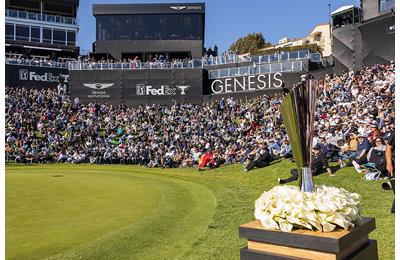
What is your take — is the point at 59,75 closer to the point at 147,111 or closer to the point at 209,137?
the point at 147,111

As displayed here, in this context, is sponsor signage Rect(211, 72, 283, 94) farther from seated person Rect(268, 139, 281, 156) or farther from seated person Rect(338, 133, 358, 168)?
seated person Rect(338, 133, 358, 168)

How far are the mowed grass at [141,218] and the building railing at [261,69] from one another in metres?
25.3

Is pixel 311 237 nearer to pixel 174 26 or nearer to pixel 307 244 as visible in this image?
pixel 307 244

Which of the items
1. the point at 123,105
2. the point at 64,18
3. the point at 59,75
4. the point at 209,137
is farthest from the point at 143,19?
the point at 209,137

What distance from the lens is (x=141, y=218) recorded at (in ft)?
31.3

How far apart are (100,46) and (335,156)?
50942mm

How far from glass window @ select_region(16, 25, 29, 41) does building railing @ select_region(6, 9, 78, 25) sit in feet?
5.27

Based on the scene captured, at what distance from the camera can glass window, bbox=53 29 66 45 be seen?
64.1 m

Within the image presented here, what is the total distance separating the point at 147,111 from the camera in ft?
132

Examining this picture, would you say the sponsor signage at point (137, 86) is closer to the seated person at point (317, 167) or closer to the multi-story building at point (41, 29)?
the multi-story building at point (41, 29)

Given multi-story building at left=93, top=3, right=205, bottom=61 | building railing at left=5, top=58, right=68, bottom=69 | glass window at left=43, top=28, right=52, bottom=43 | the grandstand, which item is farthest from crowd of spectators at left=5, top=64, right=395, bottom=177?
glass window at left=43, top=28, right=52, bottom=43

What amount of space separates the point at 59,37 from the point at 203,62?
31.0m

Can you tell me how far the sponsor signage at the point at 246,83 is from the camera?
39500mm

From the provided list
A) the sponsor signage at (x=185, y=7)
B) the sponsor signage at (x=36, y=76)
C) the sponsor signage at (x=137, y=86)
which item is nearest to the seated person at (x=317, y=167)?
the sponsor signage at (x=137, y=86)
